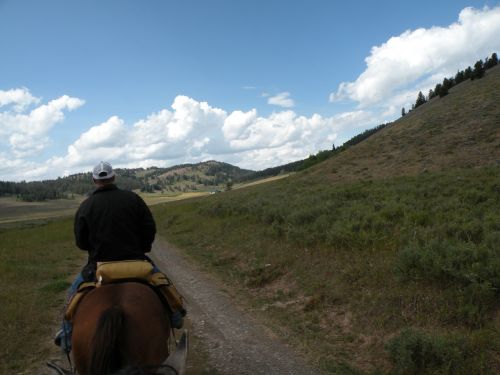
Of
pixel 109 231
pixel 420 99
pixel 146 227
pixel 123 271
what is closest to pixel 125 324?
pixel 123 271

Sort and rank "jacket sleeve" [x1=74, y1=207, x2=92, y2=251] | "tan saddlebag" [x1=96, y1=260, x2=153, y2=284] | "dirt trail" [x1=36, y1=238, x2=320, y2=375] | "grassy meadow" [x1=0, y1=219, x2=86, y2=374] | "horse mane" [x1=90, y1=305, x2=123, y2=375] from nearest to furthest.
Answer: "horse mane" [x1=90, y1=305, x2=123, y2=375] < "tan saddlebag" [x1=96, y1=260, x2=153, y2=284] < "jacket sleeve" [x1=74, y1=207, x2=92, y2=251] < "dirt trail" [x1=36, y1=238, x2=320, y2=375] < "grassy meadow" [x1=0, y1=219, x2=86, y2=374]

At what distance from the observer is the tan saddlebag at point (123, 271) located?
371cm

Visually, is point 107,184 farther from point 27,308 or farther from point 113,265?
point 27,308

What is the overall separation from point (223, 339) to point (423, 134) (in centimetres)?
3222

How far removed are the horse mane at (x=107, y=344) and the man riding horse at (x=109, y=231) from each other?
108 cm

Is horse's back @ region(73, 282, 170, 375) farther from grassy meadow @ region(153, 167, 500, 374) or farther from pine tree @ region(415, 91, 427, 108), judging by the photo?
pine tree @ region(415, 91, 427, 108)

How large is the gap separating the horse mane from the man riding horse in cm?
108

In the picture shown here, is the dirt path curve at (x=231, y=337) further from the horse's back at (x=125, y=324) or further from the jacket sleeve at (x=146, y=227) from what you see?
the horse's back at (x=125, y=324)

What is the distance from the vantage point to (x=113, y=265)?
3.79 metres

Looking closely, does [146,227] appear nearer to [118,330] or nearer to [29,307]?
[118,330]

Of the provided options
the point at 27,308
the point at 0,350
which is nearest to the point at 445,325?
the point at 0,350

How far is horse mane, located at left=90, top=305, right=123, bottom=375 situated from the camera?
2807 millimetres

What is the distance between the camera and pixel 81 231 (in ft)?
14.0

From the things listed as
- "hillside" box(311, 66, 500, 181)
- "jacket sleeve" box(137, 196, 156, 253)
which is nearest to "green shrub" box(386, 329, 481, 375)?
"jacket sleeve" box(137, 196, 156, 253)
